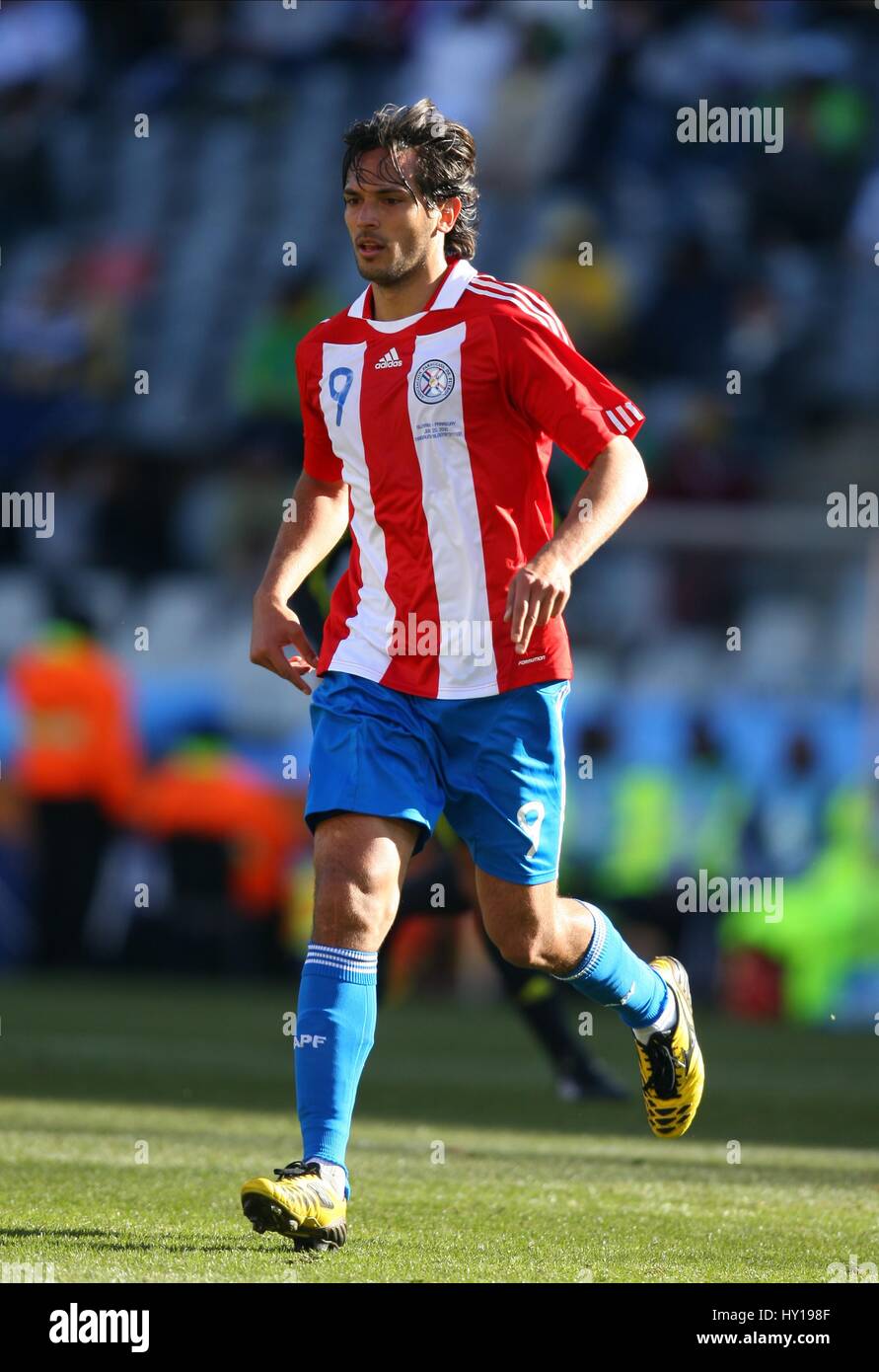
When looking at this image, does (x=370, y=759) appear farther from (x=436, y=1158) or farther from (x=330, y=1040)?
(x=436, y=1158)

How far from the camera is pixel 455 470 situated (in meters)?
4.26

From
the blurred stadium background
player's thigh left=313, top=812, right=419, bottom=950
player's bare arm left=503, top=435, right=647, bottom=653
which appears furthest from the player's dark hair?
the blurred stadium background

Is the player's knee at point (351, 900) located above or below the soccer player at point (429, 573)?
below

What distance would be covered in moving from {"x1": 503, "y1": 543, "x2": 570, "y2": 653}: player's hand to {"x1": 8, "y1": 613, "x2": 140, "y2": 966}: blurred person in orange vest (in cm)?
765

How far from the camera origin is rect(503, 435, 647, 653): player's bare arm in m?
3.89

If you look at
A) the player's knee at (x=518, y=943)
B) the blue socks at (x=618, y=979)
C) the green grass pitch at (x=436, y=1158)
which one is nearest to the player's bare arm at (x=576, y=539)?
the player's knee at (x=518, y=943)

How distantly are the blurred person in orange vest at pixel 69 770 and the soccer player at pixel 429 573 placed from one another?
7035 mm

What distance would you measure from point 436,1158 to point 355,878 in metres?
1.71

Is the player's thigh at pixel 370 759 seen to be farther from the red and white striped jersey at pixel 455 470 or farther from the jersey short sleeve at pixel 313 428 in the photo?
the jersey short sleeve at pixel 313 428

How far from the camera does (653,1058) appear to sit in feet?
15.8

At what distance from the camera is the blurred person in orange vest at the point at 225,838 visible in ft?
36.5

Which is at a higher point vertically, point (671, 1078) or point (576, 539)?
point (576, 539)

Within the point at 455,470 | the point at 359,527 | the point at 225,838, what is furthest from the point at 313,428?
the point at 225,838
